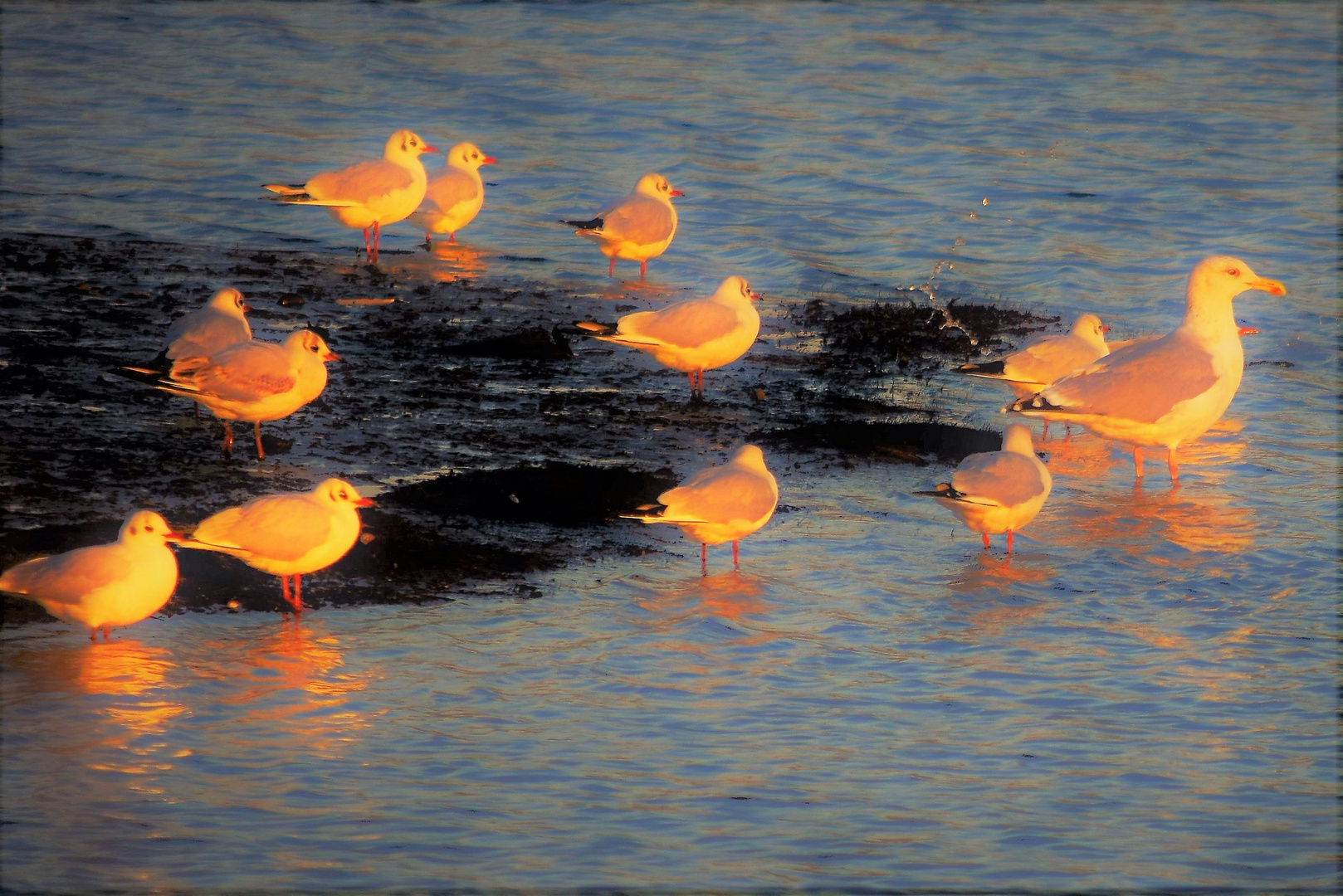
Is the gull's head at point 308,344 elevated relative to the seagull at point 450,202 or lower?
lower

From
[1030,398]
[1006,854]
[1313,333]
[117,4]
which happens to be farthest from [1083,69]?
[1006,854]

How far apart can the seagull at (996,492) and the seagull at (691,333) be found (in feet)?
9.26

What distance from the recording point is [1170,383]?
10141mm

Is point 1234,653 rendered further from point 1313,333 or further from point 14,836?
point 1313,333

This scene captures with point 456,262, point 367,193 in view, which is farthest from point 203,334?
point 456,262

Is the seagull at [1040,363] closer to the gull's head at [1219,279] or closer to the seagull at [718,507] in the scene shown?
the gull's head at [1219,279]

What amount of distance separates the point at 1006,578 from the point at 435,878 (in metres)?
4.24

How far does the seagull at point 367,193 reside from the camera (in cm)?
1497

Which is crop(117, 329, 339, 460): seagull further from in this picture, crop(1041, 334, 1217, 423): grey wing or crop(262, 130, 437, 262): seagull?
crop(262, 130, 437, 262): seagull

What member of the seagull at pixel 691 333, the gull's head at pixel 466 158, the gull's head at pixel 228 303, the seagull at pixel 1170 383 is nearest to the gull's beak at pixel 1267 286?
the seagull at pixel 1170 383

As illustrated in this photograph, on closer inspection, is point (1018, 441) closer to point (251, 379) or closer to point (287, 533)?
point (287, 533)

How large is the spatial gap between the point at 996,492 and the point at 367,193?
8646mm

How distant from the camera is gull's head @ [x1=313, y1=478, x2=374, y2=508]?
771 cm

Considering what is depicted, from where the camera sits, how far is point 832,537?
8742 millimetres
